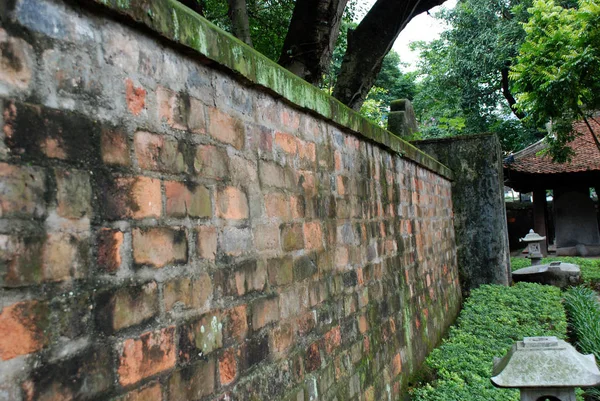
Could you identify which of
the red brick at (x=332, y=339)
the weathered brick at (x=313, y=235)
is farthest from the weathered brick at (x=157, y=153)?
the red brick at (x=332, y=339)

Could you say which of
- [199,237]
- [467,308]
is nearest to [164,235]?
[199,237]

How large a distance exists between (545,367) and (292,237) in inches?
59.2

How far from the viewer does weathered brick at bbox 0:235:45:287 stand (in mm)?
1078

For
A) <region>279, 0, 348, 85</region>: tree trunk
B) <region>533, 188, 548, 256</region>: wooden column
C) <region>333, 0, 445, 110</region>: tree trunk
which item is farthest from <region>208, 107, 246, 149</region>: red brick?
<region>533, 188, 548, 256</region>: wooden column

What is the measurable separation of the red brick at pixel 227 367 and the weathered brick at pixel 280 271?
1.39 ft

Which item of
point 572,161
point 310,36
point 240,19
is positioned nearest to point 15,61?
point 240,19

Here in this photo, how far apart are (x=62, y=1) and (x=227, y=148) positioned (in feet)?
2.65

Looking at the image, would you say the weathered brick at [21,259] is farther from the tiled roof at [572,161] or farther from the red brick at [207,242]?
the tiled roof at [572,161]

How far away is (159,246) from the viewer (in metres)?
1.53

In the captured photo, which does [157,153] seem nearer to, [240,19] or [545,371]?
[545,371]

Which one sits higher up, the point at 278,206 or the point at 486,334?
the point at 278,206

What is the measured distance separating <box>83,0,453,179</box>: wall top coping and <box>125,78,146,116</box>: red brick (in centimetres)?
20

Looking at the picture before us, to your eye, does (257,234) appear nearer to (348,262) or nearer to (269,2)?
(348,262)

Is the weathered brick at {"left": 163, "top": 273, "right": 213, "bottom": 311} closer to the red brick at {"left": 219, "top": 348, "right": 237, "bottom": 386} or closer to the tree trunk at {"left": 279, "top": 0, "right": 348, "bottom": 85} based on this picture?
the red brick at {"left": 219, "top": 348, "right": 237, "bottom": 386}
